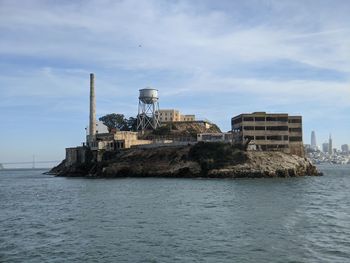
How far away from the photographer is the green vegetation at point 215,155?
111188 mm

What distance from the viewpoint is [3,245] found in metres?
30.8

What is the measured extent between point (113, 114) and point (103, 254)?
169 metres

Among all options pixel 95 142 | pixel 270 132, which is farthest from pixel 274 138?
pixel 95 142

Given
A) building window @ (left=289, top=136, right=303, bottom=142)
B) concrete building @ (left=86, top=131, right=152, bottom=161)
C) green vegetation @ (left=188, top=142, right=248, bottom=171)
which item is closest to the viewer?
green vegetation @ (left=188, top=142, right=248, bottom=171)

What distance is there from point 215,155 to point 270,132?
2494 cm

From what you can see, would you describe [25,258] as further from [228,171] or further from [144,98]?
[144,98]

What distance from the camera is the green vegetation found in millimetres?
111188

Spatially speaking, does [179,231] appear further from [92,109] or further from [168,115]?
[168,115]

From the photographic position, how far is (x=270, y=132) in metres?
131

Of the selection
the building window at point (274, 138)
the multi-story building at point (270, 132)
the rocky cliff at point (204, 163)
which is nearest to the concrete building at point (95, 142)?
the rocky cliff at point (204, 163)

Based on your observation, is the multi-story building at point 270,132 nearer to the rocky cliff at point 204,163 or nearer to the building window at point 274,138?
the building window at point 274,138

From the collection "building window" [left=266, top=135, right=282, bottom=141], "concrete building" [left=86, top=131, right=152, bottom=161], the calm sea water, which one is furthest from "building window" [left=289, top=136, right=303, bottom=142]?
the calm sea water

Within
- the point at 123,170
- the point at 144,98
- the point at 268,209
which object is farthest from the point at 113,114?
the point at 268,209

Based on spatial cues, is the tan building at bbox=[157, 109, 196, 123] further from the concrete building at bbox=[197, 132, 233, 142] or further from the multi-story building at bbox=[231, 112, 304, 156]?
the multi-story building at bbox=[231, 112, 304, 156]
